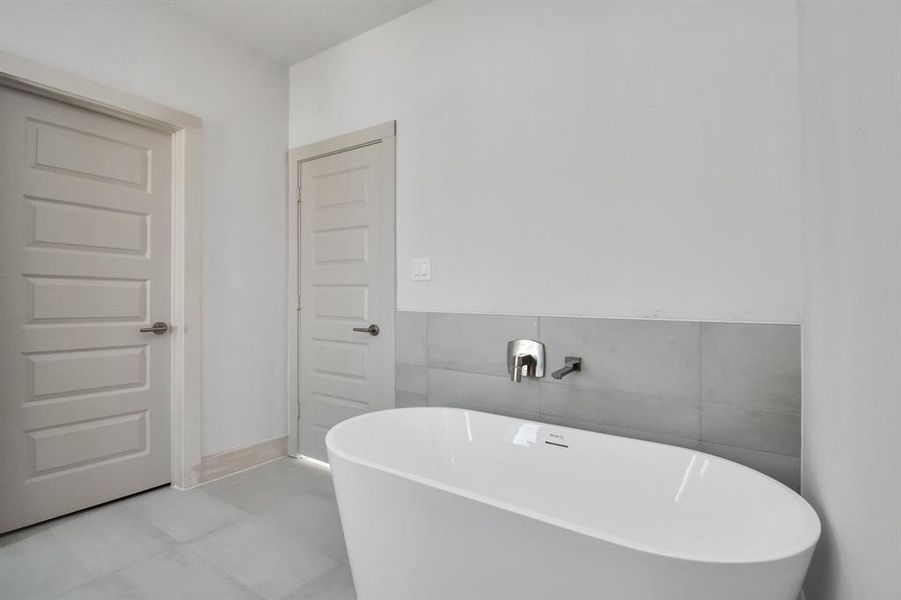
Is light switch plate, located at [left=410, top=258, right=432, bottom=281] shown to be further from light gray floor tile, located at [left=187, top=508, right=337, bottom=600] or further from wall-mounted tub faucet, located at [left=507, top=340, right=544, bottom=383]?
light gray floor tile, located at [left=187, top=508, right=337, bottom=600]

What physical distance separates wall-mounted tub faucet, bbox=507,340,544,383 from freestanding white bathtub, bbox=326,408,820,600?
23 cm

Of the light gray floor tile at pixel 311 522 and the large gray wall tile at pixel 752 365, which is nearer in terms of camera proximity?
the large gray wall tile at pixel 752 365

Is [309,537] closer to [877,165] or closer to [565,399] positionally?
[565,399]

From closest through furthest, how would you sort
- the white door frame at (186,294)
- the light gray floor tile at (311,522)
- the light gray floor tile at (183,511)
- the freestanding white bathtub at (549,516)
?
the freestanding white bathtub at (549,516)
the light gray floor tile at (311,522)
the light gray floor tile at (183,511)
the white door frame at (186,294)

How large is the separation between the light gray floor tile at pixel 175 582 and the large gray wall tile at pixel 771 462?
1.83 meters

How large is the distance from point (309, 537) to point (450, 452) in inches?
29.8

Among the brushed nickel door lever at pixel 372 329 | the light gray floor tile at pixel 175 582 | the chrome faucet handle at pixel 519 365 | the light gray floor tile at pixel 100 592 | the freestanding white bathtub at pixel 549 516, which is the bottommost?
the light gray floor tile at pixel 175 582

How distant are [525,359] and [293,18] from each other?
2.38 meters

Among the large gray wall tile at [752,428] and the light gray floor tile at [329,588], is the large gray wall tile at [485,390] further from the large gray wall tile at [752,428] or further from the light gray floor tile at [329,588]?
the light gray floor tile at [329,588]

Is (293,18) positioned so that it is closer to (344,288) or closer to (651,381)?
(344,288)

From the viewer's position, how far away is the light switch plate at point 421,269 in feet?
7.89

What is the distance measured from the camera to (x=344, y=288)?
2758mm

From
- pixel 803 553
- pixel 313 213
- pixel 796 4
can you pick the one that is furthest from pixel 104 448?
pixel 796 4

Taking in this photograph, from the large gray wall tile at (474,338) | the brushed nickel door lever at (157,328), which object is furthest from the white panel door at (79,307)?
the large gray wall tile at (474,338)
